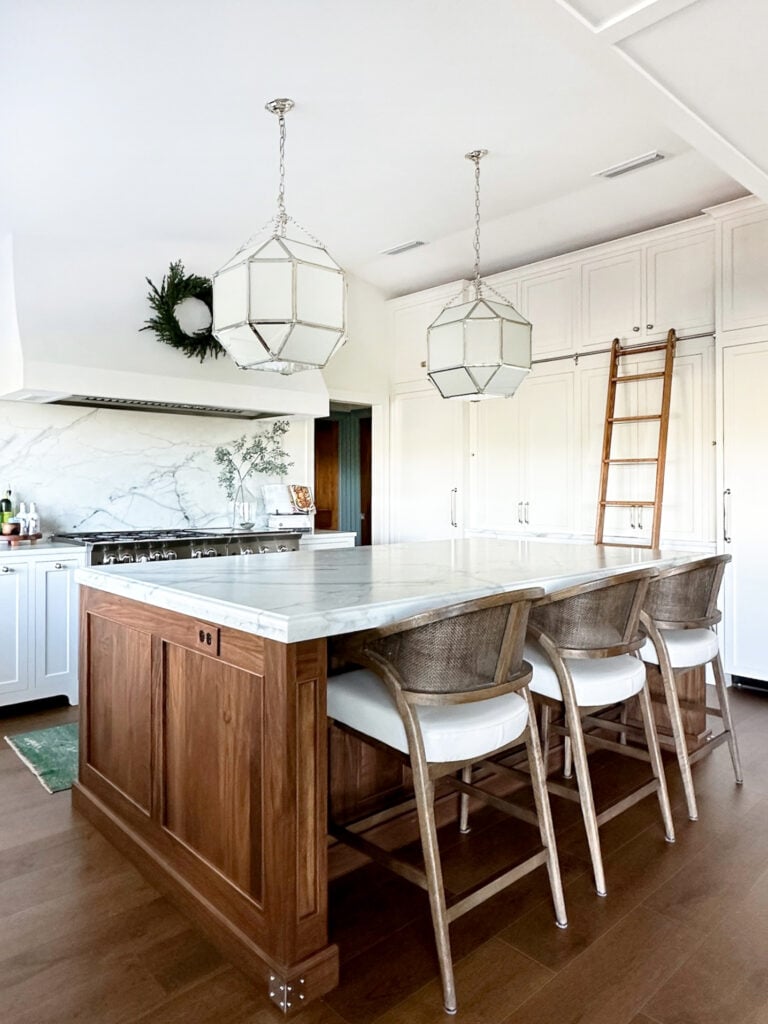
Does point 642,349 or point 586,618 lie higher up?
point 642,349

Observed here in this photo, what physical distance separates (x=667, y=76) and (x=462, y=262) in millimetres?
3522

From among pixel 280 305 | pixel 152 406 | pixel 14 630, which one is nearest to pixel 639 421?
pixel 280 305

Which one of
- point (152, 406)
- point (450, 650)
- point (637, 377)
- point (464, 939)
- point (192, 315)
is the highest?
point (192, 315)

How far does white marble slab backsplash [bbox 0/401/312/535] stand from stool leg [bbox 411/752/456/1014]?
361 cm

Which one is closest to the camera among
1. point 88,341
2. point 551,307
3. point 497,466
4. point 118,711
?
point 118,711

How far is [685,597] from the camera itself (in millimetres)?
2664

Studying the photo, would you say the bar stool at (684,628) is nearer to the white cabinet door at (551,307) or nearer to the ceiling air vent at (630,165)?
the ceiling air vent at (630,165)

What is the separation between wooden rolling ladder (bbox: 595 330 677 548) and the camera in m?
4.21

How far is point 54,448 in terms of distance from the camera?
4.46m

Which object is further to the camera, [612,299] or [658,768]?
[612,299]

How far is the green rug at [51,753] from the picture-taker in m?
2.82

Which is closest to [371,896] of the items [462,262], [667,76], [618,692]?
[618,692]

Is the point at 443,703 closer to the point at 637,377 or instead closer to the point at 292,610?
the point at 292,610

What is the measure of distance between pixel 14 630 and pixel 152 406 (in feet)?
5.48
